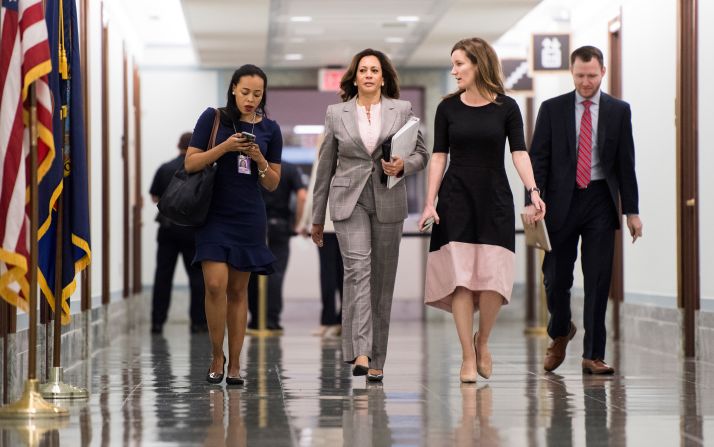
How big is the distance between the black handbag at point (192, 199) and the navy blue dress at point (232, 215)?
8 centimetres

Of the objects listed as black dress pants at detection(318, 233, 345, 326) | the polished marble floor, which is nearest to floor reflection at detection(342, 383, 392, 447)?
the polished marble floor

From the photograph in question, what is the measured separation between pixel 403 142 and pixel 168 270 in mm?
6429

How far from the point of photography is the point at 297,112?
16172 millimetres

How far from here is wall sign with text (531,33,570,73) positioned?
12.0 metres

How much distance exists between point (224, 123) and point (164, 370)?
5.90 ft

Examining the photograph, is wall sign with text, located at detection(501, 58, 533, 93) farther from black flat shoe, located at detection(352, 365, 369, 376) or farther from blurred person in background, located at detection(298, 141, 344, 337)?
black flat shoe, located at detection(352, 365, 369, 376)

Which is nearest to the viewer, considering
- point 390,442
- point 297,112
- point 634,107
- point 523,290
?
point 390,442

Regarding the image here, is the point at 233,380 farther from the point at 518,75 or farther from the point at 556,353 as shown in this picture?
the point at 518,75

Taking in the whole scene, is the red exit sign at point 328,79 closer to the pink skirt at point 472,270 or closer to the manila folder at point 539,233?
the manila folder at point 539,233

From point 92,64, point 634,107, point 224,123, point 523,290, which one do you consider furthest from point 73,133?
point 523,290

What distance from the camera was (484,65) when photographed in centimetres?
665

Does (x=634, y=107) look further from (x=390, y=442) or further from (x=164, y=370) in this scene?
(x=390, y=442)

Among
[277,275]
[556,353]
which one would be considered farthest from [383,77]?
[277,275]

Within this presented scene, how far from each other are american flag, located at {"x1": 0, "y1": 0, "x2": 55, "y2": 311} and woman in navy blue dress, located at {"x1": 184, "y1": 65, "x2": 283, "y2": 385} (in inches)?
47.7
